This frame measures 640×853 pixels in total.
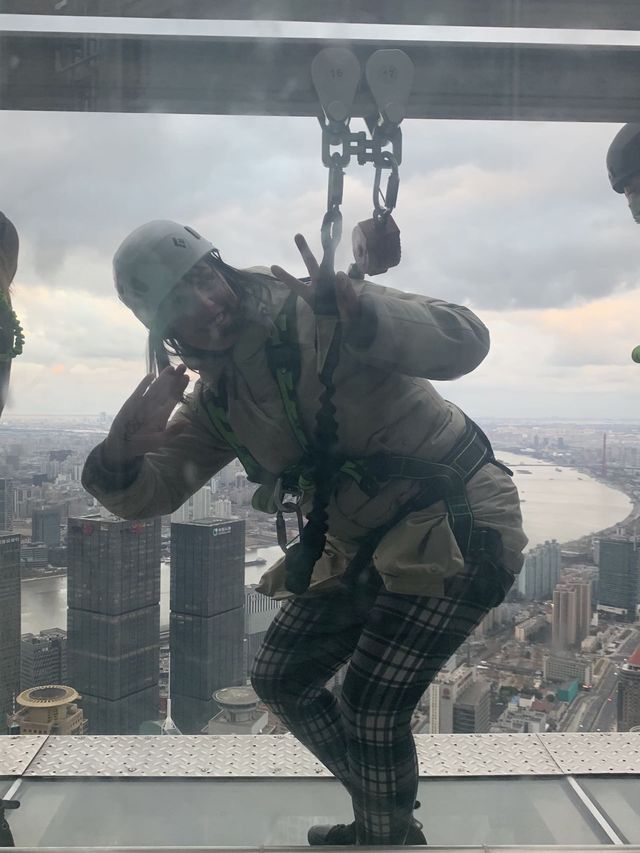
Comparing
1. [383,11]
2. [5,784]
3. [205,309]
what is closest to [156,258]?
[205,309]

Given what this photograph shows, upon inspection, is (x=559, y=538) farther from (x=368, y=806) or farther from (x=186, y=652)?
(x=186, y=652)

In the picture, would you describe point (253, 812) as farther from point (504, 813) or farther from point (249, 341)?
point (249, 341)

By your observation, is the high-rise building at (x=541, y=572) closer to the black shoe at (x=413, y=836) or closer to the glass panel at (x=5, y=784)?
the black shoe at (x=413, y=836)

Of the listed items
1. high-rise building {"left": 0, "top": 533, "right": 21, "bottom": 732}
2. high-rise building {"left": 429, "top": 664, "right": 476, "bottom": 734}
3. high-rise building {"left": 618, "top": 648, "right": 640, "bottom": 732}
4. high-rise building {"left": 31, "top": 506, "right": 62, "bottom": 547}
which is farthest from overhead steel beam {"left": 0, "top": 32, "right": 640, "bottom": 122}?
high-rise building {"left": 618, "top": 648, "right": 640, "bottom": 732}

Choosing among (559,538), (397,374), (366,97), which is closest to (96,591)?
(397,374)

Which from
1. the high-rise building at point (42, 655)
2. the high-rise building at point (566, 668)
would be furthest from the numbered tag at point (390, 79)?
the high-rise building at point (42, 655)
